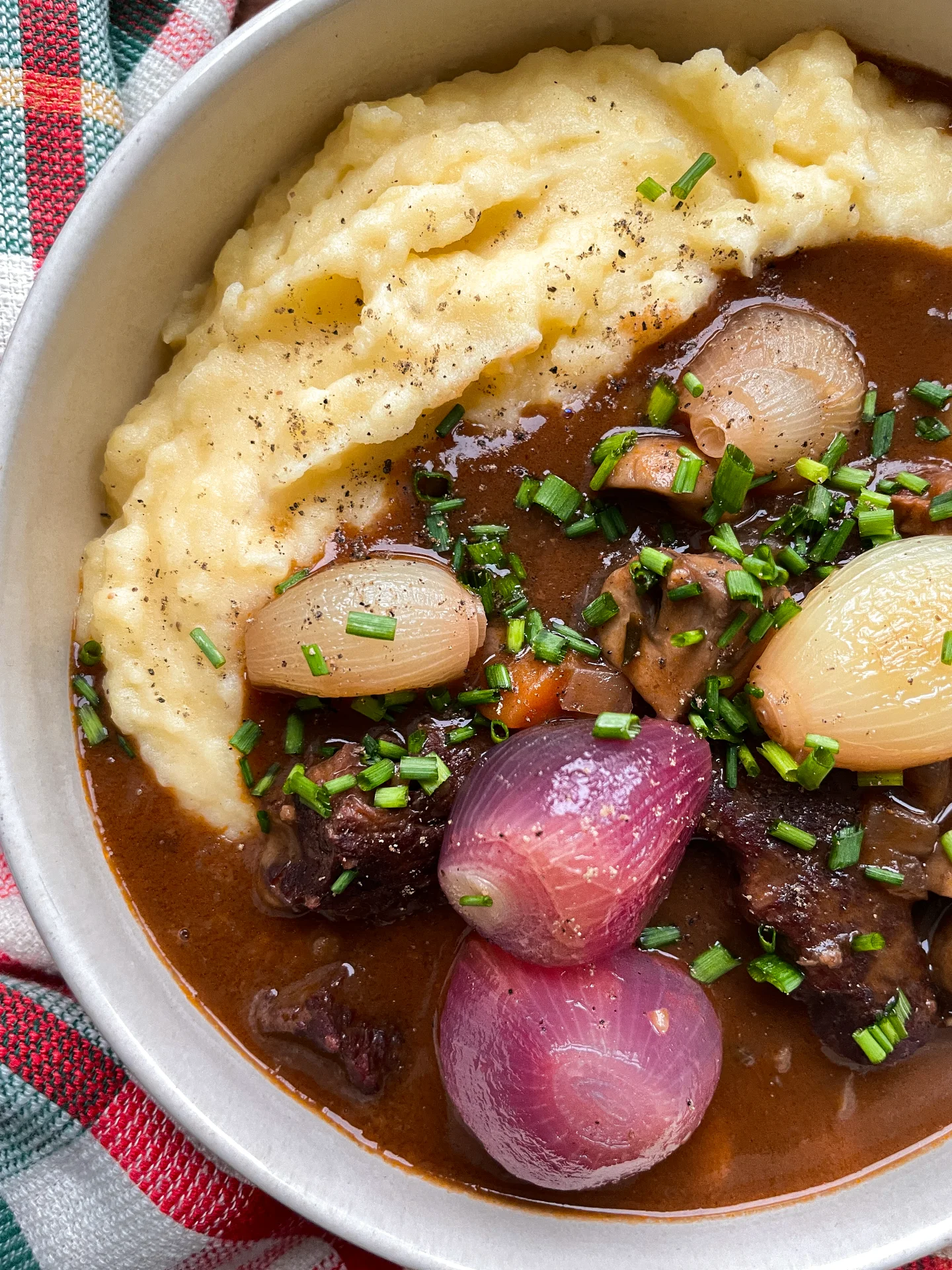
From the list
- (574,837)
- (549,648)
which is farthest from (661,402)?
(574,837)

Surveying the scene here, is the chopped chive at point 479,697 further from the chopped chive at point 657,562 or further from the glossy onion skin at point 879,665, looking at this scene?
the glossy onion skin at point 879,665

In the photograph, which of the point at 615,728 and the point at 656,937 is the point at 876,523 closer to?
the point at 615,728

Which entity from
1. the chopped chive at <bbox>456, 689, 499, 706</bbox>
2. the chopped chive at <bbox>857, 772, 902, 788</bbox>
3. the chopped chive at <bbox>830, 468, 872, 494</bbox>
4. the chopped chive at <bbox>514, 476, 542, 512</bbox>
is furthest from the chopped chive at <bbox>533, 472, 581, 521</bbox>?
the chopped chive at <bbox>857, 772, 902, 788</bbox>

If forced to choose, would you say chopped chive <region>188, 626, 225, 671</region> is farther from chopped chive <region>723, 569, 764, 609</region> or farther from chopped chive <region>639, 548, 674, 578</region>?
chopped chive <region>723, 569, 764, 609</region>

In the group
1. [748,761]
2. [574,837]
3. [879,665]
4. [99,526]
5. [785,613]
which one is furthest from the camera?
[99,526]

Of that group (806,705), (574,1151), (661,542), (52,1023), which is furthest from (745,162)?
(52,1023)

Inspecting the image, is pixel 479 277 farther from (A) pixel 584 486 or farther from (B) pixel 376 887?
(B) pixel 376 887
